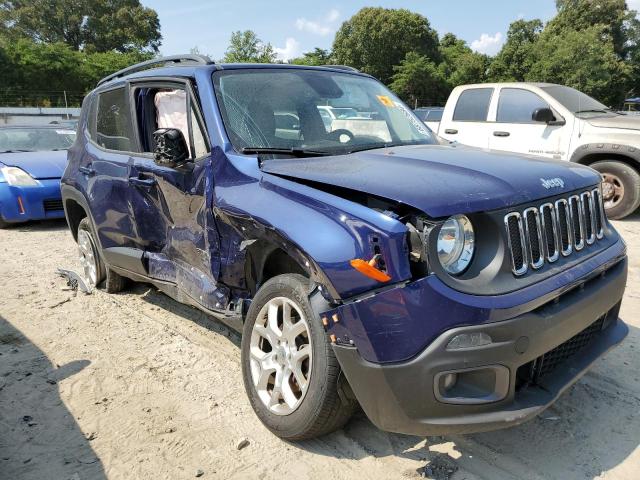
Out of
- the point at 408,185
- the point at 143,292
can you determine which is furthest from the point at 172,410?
the point at 143,292

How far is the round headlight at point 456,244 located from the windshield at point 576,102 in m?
6.66

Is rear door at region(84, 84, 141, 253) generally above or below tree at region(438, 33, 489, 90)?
below

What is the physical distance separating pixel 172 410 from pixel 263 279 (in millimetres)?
930

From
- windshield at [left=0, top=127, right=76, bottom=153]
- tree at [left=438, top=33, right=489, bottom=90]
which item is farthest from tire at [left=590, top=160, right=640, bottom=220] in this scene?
tree at [left=438, top=33, right=489, bottom=90]

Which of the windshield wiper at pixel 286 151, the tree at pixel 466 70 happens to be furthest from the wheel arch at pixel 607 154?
the tree at pixel 466 70

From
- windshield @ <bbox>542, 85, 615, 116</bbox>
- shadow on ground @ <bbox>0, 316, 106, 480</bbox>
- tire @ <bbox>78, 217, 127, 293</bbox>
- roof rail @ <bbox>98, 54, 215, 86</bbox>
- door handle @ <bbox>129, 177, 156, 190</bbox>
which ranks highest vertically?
roof rail @ <bbox>98, 54, 215, 86</bbox>

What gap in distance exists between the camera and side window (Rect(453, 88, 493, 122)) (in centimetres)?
855

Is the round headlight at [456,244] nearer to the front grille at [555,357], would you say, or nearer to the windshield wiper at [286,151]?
the front grille at [555,357]

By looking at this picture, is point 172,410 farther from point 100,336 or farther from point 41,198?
point 41,198

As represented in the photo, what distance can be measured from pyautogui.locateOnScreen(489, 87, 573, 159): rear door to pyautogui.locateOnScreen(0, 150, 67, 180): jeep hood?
662cm

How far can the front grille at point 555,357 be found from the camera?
2281mm

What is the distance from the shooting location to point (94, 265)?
505 centimetres

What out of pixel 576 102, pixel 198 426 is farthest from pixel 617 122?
Answer: pixel 198 426

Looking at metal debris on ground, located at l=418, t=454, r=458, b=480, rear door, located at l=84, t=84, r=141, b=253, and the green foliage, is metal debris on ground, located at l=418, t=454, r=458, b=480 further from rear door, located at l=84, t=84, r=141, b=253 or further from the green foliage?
the green foliage
